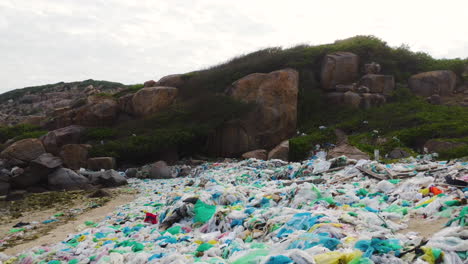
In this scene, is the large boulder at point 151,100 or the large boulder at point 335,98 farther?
the large boulder at point 151,100

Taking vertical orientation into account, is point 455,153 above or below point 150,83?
below

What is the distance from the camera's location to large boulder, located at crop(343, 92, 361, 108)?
17.7 metres

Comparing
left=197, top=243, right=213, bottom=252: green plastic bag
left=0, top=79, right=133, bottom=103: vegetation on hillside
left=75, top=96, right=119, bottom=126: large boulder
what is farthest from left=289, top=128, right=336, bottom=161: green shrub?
left=0, top=79, right=133, bottom=103: vegetation on hillside

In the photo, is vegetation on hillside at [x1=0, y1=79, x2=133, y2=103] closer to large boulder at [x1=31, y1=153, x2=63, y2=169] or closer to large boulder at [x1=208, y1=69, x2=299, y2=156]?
large boulder at [x1=208, y1=69, x2=299, y2=156]

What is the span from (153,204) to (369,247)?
586 cm

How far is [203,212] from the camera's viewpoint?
5.24 metres

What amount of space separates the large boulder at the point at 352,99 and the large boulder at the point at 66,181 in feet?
42.3

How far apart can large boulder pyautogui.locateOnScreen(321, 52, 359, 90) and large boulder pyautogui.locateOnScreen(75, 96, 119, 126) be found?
1177 cm

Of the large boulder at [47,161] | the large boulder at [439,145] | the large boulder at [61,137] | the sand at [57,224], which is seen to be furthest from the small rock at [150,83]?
the large boulder at [439,145]

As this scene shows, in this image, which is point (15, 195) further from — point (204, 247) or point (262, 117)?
point (262, 117)

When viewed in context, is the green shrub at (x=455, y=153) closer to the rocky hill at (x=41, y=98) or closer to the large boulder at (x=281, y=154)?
the large boulder at (x=281, y=154)

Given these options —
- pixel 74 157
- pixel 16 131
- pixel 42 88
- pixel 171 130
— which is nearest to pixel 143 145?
pixel 171 130

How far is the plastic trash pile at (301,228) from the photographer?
9.11 feet

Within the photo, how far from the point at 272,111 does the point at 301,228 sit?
1393 cm
